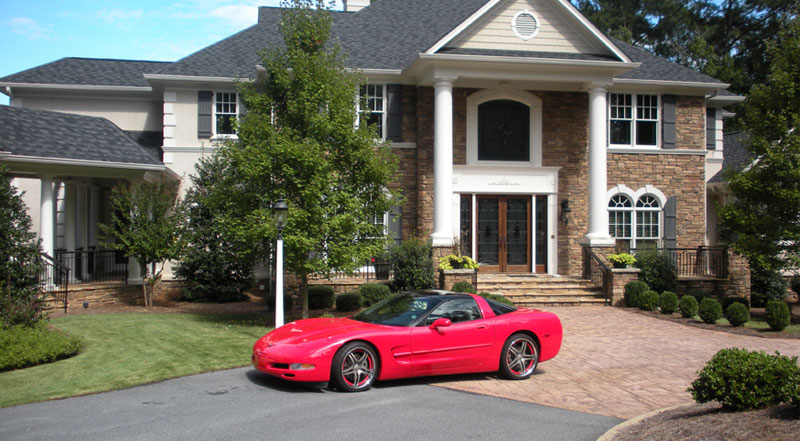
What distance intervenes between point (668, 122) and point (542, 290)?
24.9 feet

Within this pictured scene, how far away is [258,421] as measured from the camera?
21.4 feet

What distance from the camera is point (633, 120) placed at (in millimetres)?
20266

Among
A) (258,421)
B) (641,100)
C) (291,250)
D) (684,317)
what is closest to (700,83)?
(641,100)

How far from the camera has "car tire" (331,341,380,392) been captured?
771 cm

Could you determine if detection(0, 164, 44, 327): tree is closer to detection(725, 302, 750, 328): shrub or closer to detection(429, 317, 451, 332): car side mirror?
detection(429, 317, 451, 332): car side mirror

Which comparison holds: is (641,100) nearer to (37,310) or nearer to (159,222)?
(159,222)

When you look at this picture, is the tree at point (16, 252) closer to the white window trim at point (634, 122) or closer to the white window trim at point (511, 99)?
the white window trim at point (511, 99)

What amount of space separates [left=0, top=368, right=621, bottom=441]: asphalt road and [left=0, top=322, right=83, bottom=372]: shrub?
2151 mm

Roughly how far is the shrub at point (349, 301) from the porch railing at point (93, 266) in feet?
20.5

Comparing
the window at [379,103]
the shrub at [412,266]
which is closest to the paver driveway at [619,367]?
the shrub at [412,266]

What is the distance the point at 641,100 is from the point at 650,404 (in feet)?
49.1

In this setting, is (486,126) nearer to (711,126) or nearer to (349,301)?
(349,301)

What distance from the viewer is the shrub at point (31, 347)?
29.6 feet

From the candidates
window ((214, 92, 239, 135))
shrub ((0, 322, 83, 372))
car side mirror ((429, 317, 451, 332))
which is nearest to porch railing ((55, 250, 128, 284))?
window ((214, 92, 239, 135))
